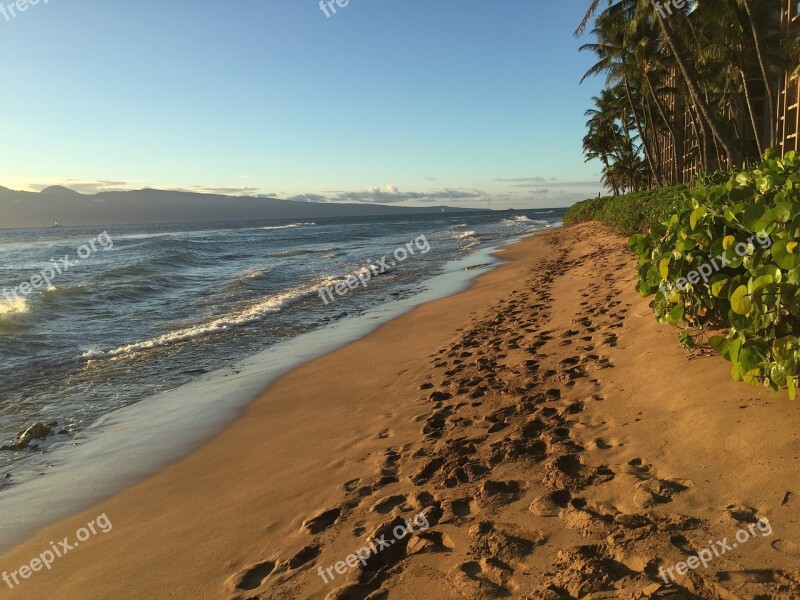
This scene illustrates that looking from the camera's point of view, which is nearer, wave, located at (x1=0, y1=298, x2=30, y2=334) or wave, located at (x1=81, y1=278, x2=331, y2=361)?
wave, located at (x1=81, y1=278, x2=331, y2=361)

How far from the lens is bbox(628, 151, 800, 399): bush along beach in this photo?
8.50 ft

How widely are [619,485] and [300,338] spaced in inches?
275

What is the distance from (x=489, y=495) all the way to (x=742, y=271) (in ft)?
7.39

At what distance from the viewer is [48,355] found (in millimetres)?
8680

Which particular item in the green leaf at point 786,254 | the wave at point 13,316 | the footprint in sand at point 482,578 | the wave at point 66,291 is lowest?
the footprint in sand at point 482,578

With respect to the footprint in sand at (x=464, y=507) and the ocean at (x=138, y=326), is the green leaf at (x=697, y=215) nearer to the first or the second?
the footprint in sand at (x=464, y=507)

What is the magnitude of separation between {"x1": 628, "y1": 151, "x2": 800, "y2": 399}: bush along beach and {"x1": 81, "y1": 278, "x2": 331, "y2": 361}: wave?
7.83 metres

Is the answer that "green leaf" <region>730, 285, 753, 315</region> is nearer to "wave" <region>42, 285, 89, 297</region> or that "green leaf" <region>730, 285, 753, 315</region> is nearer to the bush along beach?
the bush along beach

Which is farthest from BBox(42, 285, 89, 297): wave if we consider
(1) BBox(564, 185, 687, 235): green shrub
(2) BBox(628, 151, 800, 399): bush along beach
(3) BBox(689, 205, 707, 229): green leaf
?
(3) BBox(689, 205, 707, 229): green leaf

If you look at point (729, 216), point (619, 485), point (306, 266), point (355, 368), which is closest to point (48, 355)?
point (355, 368)

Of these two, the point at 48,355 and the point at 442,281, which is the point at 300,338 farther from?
the point at 442,281

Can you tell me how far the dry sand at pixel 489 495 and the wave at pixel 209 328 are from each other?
4532 mm

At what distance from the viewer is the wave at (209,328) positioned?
8.60m

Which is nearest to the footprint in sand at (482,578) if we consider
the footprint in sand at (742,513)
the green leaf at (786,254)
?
the footprint in sand at (742,513)
